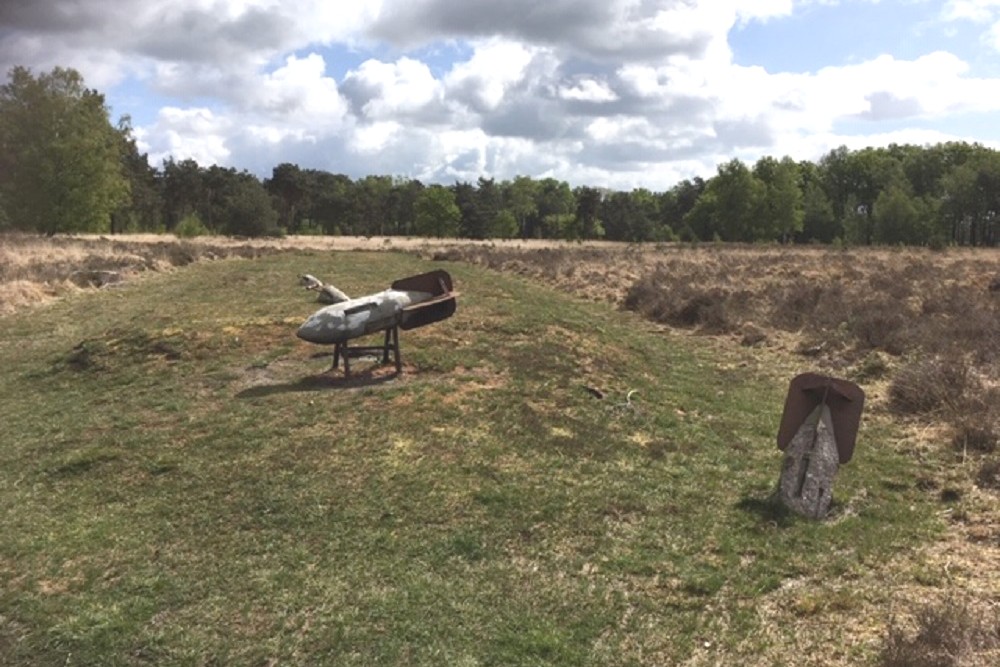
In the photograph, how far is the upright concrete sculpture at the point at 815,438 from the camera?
691 cm

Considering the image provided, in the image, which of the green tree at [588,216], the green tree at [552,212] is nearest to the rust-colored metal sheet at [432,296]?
the green tree at [588,216]

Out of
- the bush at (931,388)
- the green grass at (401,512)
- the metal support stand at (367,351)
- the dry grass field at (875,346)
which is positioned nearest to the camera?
the green grass at (401,512)

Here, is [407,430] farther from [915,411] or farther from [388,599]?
[915,411]

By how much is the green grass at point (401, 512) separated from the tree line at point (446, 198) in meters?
47.0

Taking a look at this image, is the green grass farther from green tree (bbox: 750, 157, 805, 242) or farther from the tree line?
green tree (bbox: 750, 157, 805, 242)

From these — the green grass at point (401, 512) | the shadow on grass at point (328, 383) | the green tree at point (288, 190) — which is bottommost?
the green grass at point (401, 512)

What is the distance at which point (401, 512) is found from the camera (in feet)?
22.2

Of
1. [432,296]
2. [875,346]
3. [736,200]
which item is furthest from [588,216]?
[432,296]

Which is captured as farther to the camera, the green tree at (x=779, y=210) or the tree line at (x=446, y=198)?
the green tree at (x=779, y=210)

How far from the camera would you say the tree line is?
5112 cm

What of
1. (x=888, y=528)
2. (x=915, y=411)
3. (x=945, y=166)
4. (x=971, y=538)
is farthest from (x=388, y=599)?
(x=945, y=166)

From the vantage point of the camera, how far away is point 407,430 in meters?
9.01

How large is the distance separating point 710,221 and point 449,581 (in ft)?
347

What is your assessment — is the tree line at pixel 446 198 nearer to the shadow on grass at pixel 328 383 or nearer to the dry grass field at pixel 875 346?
the dry grass field at pixel 875 346
